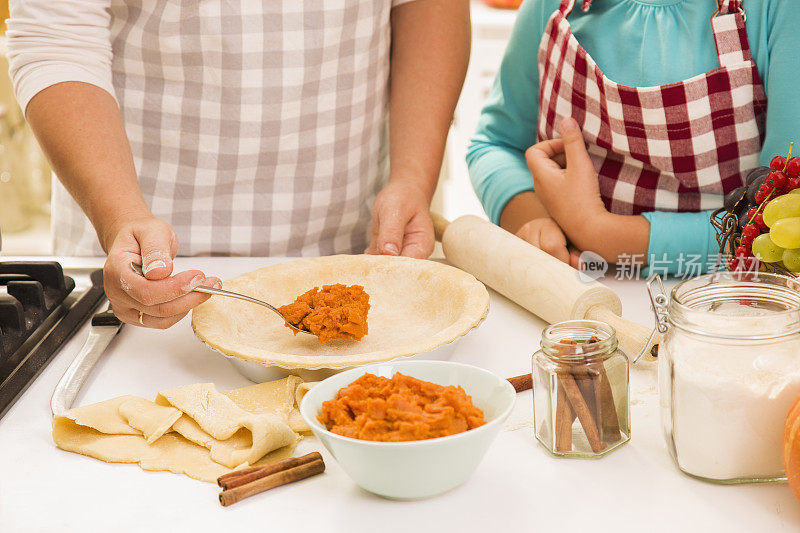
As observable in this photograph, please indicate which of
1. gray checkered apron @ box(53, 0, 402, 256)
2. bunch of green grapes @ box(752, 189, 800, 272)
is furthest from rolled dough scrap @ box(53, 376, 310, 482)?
gray checkered apron @ box(53, 0, 402, 256)

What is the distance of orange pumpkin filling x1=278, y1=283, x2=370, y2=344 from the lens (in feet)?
3.02

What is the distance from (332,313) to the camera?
92 centimetres

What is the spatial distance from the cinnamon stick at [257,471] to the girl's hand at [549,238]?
0.67m

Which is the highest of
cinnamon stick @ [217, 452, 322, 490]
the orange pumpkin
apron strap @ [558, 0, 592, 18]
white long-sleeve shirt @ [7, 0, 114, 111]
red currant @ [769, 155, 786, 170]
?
apron strap @ [558, 0, 592, 18]

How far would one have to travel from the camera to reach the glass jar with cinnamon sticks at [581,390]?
718 mm

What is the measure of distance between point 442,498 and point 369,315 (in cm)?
42

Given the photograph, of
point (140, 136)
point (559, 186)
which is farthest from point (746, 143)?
point (140, 136)

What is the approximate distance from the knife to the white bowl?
33 centimetres

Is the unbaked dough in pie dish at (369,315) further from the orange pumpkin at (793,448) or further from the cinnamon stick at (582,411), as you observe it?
the orange pumpkin at (793,448)

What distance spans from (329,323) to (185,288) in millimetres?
180

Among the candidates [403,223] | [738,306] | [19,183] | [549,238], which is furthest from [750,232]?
[19,183]

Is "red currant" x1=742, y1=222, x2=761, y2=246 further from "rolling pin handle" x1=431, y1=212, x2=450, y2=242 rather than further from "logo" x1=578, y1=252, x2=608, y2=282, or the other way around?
"rolling pin handle" x1=431, y1=212, x2=450, y2=242

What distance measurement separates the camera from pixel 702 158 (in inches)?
47.0

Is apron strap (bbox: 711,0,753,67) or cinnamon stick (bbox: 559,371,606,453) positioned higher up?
apron strap (bbox: 711,0,753,67)
